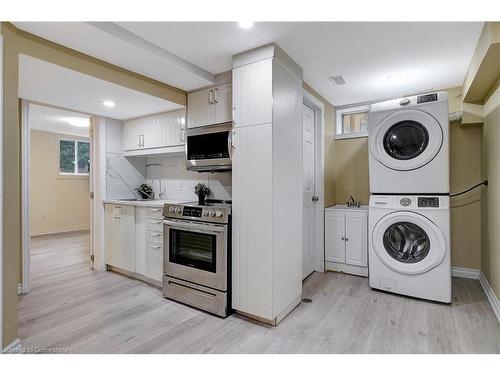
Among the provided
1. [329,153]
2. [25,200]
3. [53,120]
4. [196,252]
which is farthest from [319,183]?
[53,120]

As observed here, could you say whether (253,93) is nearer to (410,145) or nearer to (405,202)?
(410,145)

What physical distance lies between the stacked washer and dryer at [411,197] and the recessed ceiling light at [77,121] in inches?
181

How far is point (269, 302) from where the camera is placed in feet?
7.29

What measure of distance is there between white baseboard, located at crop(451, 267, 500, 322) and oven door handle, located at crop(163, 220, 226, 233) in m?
2.51

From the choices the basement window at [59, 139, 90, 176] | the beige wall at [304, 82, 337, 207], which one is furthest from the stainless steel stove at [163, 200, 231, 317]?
the basement window at [59, 139, 90, 176]

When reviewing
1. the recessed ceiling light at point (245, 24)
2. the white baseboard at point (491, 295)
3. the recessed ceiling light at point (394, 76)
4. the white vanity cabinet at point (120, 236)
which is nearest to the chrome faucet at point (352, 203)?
the white baseboard at point (491, 295)

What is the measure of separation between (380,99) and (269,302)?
10.1ft

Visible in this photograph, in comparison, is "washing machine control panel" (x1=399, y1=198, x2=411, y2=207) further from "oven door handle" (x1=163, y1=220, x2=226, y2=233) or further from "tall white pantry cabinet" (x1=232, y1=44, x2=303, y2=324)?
"oven door handle" (x1=163, y1=220, x2=226, y2=233)

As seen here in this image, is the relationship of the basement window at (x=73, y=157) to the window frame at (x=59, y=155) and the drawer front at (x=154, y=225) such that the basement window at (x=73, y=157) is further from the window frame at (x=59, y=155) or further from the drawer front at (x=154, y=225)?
the drawer front at (x=154, y=225)

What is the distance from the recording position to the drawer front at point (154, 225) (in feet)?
10.1

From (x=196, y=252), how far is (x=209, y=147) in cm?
109

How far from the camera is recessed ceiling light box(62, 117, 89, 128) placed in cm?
458
